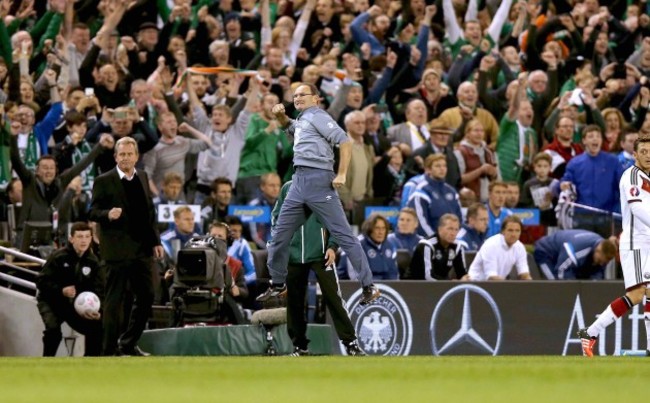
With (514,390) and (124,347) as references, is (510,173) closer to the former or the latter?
(124,347)

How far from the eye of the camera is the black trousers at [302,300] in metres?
13.9

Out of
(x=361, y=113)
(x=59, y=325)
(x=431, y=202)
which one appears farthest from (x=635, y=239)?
(x=361, y=113)

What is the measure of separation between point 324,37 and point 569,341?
28.7ft

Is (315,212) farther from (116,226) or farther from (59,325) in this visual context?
(59,325)

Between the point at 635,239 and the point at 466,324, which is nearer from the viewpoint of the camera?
the point at 635,239

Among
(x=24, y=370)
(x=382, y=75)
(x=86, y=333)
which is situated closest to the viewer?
(x=24, y=370)

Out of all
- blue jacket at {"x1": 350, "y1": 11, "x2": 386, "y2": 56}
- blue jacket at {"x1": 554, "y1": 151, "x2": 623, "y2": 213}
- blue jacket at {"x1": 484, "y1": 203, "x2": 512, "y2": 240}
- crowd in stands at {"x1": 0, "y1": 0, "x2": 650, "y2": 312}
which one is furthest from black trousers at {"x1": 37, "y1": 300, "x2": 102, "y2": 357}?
blue jacket at {"x1": 350, "y1": 11, "x2": 386, "y2": 56}

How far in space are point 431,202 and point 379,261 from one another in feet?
5.00

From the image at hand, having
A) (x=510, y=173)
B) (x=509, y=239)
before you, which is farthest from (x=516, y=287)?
(x=510, y=173)

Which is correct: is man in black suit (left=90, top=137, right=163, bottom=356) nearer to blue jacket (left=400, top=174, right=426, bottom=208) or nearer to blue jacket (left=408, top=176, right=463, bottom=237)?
blue jacket (left=408, top=176, right=463, bottom=237)

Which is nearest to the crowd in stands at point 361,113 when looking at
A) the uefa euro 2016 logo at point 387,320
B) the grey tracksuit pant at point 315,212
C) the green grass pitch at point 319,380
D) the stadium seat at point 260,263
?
the stadium seat at point 260,263

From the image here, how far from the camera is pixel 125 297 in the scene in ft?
48.1

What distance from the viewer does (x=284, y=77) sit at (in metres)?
22.4

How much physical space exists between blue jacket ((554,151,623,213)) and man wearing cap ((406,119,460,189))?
5.10ft
